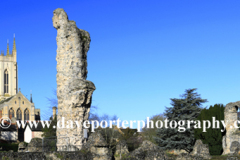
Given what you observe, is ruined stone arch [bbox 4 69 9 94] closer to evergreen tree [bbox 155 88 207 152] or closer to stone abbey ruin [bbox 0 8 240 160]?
evergreen tree [bbox 155 88 207 152]

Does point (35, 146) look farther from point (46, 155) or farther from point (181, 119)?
point (181, 119)

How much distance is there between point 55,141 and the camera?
15.6 m

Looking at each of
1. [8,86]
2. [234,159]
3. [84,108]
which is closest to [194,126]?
[84,108]

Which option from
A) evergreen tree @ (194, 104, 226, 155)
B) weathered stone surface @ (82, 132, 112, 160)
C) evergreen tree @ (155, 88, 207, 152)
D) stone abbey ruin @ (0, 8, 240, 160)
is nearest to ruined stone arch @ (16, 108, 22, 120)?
evergreen tree @ (155, 88, 207, 152)

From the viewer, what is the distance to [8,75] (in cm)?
10700

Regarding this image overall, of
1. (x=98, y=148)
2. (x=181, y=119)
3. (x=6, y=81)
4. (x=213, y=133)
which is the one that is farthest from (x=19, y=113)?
(x=98, y=148)

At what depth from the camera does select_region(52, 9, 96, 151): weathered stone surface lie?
1531 cm

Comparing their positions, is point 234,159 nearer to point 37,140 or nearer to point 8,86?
point 37,140

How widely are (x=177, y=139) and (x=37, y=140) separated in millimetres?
17840

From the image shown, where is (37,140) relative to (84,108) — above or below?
below

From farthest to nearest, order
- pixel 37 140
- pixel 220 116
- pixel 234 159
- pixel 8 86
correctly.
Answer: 1. pixel 8 86
2. pixel 220 116
3. pixel 37 140
4. pixel 234 159

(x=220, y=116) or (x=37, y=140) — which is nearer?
(x=37, y=140)

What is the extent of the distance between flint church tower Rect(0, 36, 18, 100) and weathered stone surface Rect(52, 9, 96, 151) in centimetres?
9419

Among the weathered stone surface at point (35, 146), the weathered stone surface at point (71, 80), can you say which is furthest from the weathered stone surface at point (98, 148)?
the weathered stone surface at point (35, 146)
